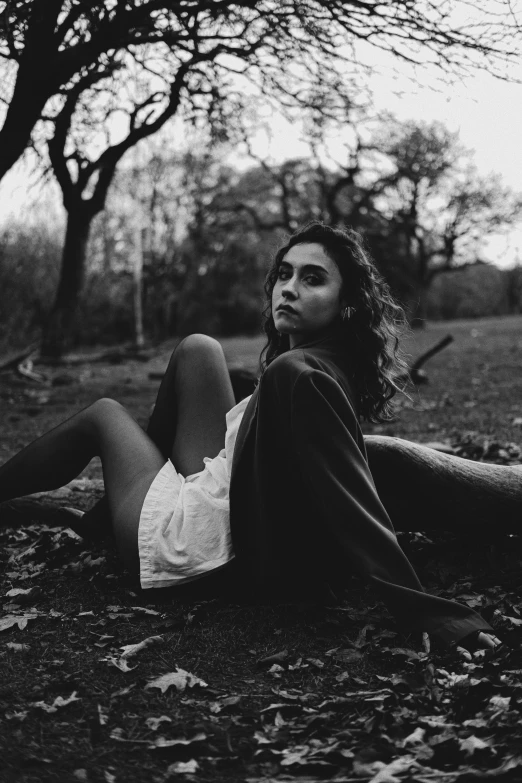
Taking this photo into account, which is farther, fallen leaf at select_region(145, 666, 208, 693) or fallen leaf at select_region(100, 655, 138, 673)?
fallen leaf at select_region(100, 655, 138, 673)

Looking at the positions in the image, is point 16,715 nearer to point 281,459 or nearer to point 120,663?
point 120,663

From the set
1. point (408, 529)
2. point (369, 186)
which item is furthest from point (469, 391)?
point (369, 186)

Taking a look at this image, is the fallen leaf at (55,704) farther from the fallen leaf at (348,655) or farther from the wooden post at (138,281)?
the wooden post at (138,281)

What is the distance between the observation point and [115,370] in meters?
14.9

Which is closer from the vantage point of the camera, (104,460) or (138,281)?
(104,460)

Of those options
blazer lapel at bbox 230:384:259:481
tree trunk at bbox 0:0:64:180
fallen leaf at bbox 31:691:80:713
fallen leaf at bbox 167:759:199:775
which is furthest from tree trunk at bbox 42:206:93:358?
fallen leaf at bbox 167:759:199:775

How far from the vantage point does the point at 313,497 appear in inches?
112

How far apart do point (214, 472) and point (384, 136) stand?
24.8 meters

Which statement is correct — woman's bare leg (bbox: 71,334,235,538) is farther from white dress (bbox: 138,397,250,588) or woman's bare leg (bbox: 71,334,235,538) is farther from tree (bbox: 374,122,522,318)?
tree (bbox: 374,122,522,318)

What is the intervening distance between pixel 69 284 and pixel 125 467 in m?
11.1

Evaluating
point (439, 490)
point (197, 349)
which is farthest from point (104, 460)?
point (439, 490)

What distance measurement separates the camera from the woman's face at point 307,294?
3256 mm

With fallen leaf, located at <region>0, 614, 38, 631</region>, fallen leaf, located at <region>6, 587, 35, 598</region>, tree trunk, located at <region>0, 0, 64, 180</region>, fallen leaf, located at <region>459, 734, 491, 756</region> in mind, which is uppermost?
tree trunk, located at <region>0, 0, 64, 180</region>

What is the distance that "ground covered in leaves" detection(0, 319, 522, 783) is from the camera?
2.15 m
